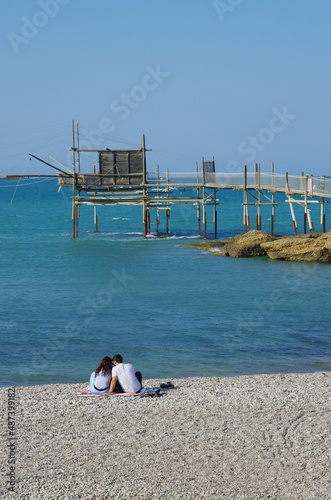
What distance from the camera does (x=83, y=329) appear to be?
16594 millimetres

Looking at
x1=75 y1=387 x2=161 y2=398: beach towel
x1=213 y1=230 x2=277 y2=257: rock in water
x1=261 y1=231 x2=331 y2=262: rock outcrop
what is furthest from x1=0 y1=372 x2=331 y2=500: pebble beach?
x1=213 y1=230 x2=277 y2=257: rock in water

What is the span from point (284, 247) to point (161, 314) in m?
13.2

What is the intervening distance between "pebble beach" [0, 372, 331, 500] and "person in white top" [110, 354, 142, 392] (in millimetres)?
248

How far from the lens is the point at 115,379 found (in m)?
10.5

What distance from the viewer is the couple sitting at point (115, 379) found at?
34.3 ft

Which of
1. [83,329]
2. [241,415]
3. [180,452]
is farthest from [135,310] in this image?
[180,452]

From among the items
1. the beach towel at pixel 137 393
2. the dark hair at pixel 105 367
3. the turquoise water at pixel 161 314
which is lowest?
the turquoise water at pixel 161 314

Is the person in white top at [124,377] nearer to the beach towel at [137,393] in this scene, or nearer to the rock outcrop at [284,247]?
the beach towel at [137,393]

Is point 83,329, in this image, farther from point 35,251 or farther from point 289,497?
point 35,251

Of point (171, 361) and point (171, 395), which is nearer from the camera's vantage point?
point (171, 395)

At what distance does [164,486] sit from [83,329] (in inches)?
388

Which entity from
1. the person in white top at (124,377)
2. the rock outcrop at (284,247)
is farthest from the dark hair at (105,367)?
the rock outcrop at (284,247)

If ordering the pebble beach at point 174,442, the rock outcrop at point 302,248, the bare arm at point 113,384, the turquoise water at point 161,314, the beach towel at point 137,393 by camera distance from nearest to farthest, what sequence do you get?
the pebble beach at point 174,442, the beach towel at point 137,393, the bare arm at point 113,384, the turquoise water at point 161,314, the rock outcrop at point 302,248

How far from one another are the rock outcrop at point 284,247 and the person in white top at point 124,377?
19.6 meters
